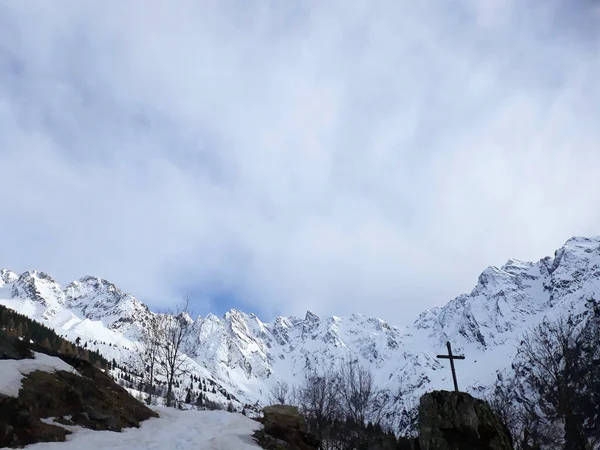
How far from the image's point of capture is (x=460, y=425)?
21.2m

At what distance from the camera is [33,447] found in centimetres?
1219

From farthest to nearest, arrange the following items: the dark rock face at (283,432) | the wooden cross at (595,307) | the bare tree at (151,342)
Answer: the wooden cross at (595,307), the bare tree at (151,342), the dark rock face at (283,432)

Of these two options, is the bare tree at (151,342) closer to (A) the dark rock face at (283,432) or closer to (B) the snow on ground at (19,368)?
(A) the dark rock face at (283,432)

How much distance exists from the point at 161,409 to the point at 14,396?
10711 millimetres

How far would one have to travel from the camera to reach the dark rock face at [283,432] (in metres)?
18.0

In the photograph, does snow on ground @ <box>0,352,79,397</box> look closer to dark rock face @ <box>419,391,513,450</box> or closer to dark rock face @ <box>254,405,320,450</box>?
dark rock face @ <box>254,405,320,450</box>

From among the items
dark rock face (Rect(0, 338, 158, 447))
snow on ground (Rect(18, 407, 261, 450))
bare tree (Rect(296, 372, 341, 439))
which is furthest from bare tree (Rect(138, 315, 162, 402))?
snow on ground (Rect(18, 407, 261, 450))

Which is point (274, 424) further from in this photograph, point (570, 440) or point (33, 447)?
point (570, 440)

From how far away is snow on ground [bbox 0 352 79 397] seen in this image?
588 inches

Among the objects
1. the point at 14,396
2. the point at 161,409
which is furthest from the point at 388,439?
the point at 14,396

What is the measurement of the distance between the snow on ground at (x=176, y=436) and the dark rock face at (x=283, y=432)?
616mm

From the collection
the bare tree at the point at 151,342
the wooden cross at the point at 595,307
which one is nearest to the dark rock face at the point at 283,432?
the bare tree at the point at 151,342

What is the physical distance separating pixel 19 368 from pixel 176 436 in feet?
23.2

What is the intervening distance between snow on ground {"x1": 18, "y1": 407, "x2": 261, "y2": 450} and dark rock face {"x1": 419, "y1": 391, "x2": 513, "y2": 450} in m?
9.32
